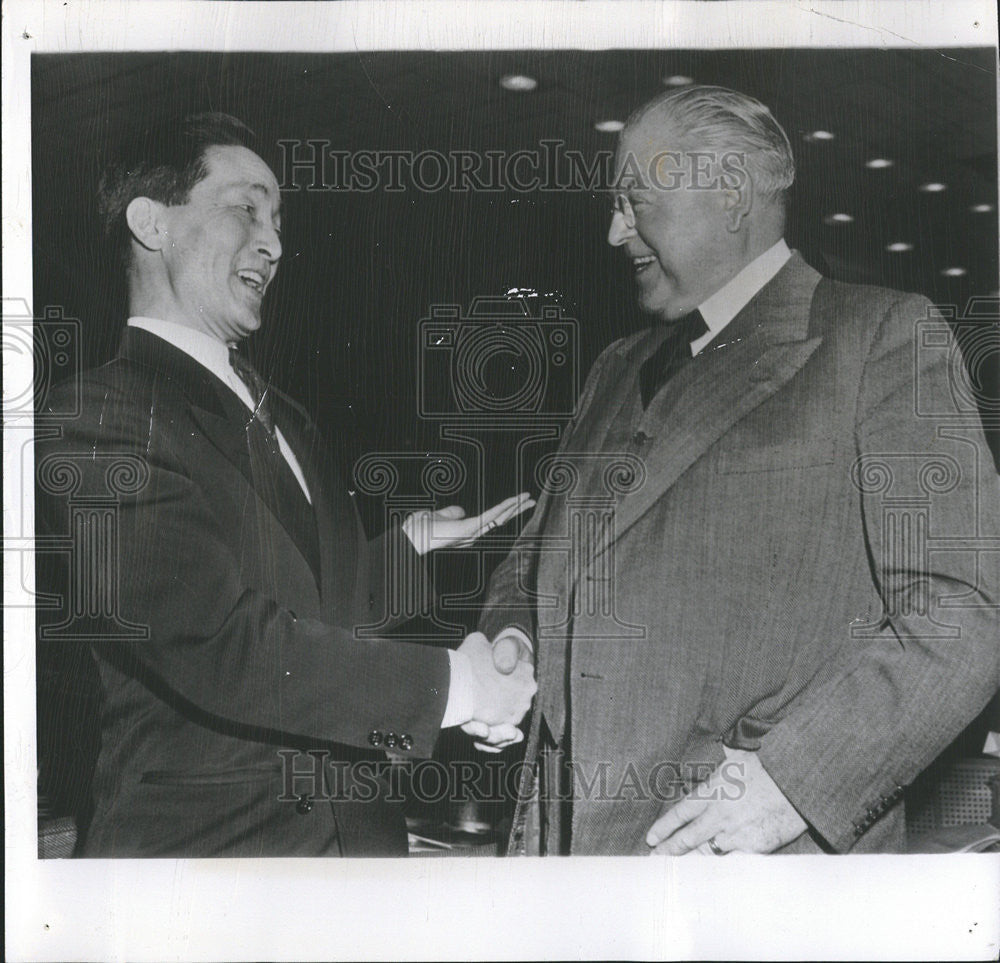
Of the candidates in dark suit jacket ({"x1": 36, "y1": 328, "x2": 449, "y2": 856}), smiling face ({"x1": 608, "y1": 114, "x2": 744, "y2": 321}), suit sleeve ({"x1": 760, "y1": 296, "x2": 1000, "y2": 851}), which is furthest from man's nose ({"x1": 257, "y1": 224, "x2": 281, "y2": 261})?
suit sleeve ({"x1": 760, "y1": 296, "x2": 1000, "y2": 851})

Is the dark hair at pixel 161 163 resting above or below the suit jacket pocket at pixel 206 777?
above

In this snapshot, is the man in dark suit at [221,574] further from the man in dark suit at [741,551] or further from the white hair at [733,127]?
the white hair at [733,127]

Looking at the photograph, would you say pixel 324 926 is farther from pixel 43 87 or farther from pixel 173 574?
pixel 43 87

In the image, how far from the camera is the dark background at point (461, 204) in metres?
2.14

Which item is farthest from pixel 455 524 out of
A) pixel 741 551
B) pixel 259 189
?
pixel 259 189

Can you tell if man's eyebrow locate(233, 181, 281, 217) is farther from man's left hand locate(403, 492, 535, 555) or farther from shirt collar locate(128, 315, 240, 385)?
man's left hand locate(403, 492, 535, 555)

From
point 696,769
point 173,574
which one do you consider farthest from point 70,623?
point 696,769

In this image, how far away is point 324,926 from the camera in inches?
85.4

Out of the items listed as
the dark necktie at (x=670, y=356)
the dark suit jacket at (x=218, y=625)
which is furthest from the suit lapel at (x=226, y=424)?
the dark necktie at (x=670, y=356)

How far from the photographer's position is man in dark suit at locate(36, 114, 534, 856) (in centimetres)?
210

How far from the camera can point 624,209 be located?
7.04 ft

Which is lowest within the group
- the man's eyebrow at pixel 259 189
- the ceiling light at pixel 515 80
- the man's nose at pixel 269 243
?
the man's nose at pixel 269 243

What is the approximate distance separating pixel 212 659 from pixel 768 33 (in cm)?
180

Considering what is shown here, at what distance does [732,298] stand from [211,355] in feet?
3.65
